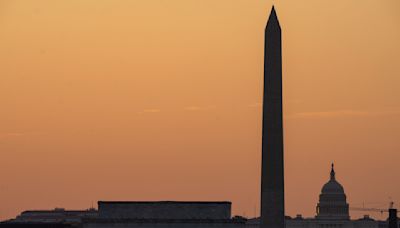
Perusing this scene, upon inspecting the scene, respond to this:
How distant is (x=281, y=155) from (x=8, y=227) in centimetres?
5641

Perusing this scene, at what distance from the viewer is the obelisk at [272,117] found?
143m

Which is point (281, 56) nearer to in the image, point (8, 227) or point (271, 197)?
point (271, 197)

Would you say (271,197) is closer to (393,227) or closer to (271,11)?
(271,11)

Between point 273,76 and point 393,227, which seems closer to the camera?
point 273,76

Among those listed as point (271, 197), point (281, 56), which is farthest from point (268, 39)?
point (271, 197)

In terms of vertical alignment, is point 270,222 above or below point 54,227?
below

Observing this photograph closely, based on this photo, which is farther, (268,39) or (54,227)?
(54,227)

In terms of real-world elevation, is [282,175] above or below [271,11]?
below

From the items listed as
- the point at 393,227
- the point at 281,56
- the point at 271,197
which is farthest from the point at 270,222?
the point at 393,227

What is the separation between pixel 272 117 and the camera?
470 feet

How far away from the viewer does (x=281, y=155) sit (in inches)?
5640

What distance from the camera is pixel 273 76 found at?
143m

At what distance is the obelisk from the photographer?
14312 cm

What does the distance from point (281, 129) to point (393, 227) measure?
49.0 meters
